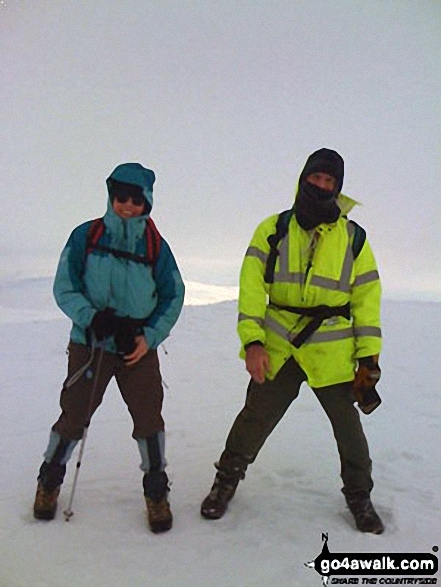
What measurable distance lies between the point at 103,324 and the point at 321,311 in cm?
138

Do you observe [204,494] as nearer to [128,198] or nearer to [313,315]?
[313,315]

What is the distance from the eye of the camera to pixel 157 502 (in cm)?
366

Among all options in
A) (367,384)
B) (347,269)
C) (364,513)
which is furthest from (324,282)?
(364,513)

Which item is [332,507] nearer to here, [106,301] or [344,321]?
[344,321]

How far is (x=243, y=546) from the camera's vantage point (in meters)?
3.45

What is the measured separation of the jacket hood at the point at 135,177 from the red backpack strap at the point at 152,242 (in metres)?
0.14

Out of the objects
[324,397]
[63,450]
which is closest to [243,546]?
[324,397]

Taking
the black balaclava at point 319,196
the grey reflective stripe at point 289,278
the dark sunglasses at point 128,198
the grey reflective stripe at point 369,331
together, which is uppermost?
the black balaclava at point 319,196

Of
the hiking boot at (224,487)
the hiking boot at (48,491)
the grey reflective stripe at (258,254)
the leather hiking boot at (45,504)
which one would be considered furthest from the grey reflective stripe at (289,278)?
the leather hiking boot at (45,504)

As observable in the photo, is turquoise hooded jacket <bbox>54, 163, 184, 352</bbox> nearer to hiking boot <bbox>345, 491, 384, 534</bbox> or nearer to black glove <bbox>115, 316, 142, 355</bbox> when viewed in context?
black glove <bbox>115, 316, 142, 355</bbox>

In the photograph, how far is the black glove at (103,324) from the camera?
354 cm

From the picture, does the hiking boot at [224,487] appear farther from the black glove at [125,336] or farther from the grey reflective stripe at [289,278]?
the grey reflective stripe at [289,278]

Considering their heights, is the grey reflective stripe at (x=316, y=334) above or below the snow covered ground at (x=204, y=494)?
above

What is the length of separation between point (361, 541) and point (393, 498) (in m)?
0.76
